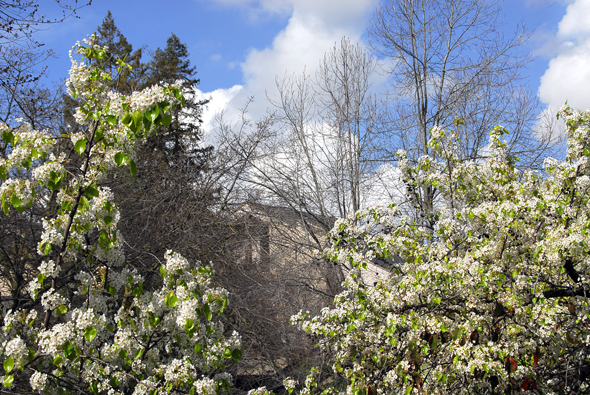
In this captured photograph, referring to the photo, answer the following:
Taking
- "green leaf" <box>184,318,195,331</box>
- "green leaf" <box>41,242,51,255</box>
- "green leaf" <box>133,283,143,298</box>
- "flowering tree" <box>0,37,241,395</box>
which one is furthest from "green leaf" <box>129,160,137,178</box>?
"green leaf" <box>184,318,195,331</box>

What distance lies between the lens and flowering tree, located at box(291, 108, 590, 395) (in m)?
3.13

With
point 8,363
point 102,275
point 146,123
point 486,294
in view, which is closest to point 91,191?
point 146,123

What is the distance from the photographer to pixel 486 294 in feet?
11.2

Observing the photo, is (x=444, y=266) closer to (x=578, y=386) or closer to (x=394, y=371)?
(x=394, y=371)

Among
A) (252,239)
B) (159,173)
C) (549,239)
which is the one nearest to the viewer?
(549,239)

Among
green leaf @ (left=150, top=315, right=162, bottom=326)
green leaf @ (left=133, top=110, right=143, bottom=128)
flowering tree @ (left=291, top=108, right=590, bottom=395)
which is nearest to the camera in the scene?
green leaf @ (left=133, top=110, right=143, bottom=128)

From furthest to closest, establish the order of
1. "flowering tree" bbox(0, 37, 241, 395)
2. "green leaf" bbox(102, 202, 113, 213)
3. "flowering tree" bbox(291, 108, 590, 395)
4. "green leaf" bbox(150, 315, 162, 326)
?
1. "flowering tree" bbox(291, 108, 590, 395)
2. "green leaf" bbox(150, 315, 162, 326)
3. "green leaf" bbox(102, 202, 113, 213)
4. "flowering tree" bbox(0, 37, 241, 395)

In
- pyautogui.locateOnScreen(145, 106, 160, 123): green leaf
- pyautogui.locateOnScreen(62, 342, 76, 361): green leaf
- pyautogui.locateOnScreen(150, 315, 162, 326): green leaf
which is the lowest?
pyautogui.locateOnScreen(62, 342, 76, 361): green leaf

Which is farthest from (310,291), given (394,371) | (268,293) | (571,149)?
(571,149)

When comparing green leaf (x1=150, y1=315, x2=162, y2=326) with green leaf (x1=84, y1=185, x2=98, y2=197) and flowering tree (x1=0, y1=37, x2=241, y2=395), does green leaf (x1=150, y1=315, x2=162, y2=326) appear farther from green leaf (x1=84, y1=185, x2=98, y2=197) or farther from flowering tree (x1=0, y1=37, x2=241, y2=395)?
green leaf (x1=84, y1=185, x2=98, y2=197)

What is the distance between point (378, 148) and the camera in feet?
33.7

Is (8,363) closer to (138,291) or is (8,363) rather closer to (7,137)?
(138,291)

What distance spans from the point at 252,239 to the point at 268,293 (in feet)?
3.58

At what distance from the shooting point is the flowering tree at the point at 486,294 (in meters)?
3.13
